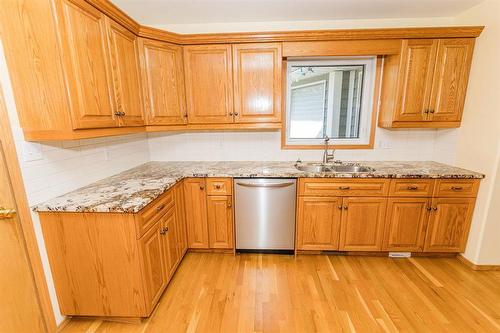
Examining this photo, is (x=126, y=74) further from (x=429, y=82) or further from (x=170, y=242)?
(x=429, y=82)

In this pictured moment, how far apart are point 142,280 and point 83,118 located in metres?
1.14

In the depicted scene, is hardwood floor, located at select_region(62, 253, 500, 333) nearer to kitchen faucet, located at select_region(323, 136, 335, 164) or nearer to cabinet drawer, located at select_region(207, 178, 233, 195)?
cabinet drawer, located at select_region(207, 178, 233, 195)

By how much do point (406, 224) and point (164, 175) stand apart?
97.3 inches

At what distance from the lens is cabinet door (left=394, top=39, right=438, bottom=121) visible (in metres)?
2.25

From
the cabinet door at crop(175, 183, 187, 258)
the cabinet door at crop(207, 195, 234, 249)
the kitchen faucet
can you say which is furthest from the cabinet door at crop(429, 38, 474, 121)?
the cabinet door at crop(175, 183, 187, 258)

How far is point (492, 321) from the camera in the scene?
166 centimetres

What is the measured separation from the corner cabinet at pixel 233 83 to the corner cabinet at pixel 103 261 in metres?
1.22

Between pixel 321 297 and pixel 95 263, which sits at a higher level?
pixel 95 263

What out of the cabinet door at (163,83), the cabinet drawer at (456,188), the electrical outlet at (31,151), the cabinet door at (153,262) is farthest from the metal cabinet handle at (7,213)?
the cabinet drawer at (456,188)

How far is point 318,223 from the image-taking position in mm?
2355

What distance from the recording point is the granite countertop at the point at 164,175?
58.4 inches

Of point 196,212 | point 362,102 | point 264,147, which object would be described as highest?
point 362,102

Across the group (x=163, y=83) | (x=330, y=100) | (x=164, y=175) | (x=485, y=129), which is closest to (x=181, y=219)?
(x=164, y=175)

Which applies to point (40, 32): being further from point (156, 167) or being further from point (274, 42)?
point (274, 42)
